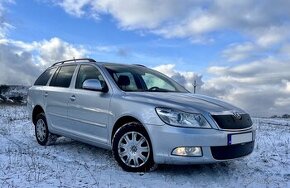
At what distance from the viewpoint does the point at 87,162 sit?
6.87 meters

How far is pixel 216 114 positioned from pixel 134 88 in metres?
1.63

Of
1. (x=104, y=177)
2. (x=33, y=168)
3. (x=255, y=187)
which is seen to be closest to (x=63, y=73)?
(x=33, y=168)

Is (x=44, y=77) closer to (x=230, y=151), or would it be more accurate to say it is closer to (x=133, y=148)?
(x=133, y=148)

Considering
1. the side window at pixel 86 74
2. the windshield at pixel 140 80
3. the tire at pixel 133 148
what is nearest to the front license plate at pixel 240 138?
the tire at pixel 133 148

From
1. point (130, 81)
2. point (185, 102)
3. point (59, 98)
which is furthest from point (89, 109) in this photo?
point (185, 102)

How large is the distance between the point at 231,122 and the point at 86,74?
3.00m

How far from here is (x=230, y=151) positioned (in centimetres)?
589

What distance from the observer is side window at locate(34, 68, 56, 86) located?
29.6 feet

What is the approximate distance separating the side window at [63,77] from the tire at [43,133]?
840mm

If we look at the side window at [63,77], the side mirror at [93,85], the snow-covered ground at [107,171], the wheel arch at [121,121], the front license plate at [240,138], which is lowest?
the snow-covered ground at [107,171]

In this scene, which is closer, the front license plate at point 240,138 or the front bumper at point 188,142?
the front bumper at point 188,142

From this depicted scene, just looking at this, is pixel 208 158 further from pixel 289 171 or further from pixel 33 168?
pixel 33 168

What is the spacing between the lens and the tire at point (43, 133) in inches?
343

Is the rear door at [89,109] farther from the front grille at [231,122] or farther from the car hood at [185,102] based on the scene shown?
the front grille at [231,122]
